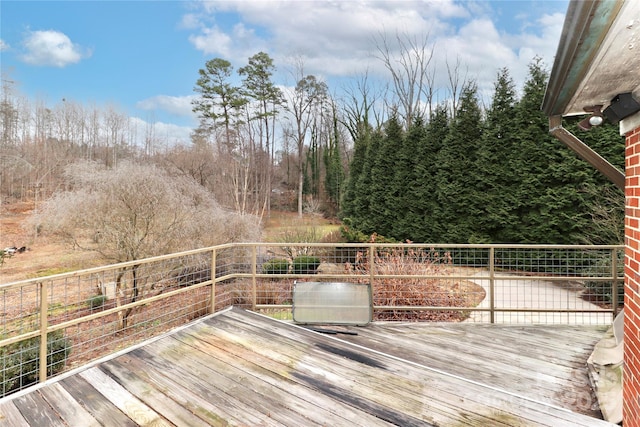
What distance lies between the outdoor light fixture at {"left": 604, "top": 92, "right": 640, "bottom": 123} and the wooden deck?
186 cm

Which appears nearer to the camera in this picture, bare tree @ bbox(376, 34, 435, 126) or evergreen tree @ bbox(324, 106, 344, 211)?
bare tree @ bbox(376, 34, 435, 126)

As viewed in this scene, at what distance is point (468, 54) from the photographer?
689 inches

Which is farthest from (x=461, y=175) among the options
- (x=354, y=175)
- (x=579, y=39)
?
(x=579, y=39)

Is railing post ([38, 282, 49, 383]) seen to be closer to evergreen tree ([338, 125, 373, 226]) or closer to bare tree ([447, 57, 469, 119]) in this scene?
evergreen tree ([338, 125, 373, 226])

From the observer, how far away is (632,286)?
1.94 meters

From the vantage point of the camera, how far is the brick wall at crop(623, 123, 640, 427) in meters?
1.84

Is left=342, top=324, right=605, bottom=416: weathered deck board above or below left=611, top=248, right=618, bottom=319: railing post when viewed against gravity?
below

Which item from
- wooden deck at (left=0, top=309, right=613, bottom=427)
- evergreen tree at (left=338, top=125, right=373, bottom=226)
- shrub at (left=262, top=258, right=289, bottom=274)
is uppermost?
evergreen tree at (left=338, top=125, right=373, bottom=226)

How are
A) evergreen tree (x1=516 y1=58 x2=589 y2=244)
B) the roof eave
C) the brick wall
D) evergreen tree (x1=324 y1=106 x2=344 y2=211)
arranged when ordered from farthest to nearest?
evergreen tree (x1=324 y1=106 x2=344 y2=211) → evergreen tree (x1=516 y1=58 x2=589 y2=244) → the brick wall → the roof eave

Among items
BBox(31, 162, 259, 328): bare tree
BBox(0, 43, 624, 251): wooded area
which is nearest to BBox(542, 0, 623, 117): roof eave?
BBox(31, 162, 259, 328): bare tree

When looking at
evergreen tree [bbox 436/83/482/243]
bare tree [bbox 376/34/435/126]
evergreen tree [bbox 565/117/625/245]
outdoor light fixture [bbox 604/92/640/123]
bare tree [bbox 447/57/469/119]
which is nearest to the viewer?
outdoor light fixture [bbox 604/92/640/123]

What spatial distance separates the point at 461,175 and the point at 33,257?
13.9 metres

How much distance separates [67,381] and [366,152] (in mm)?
13246

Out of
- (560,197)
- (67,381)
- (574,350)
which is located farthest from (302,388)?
(560,197)
